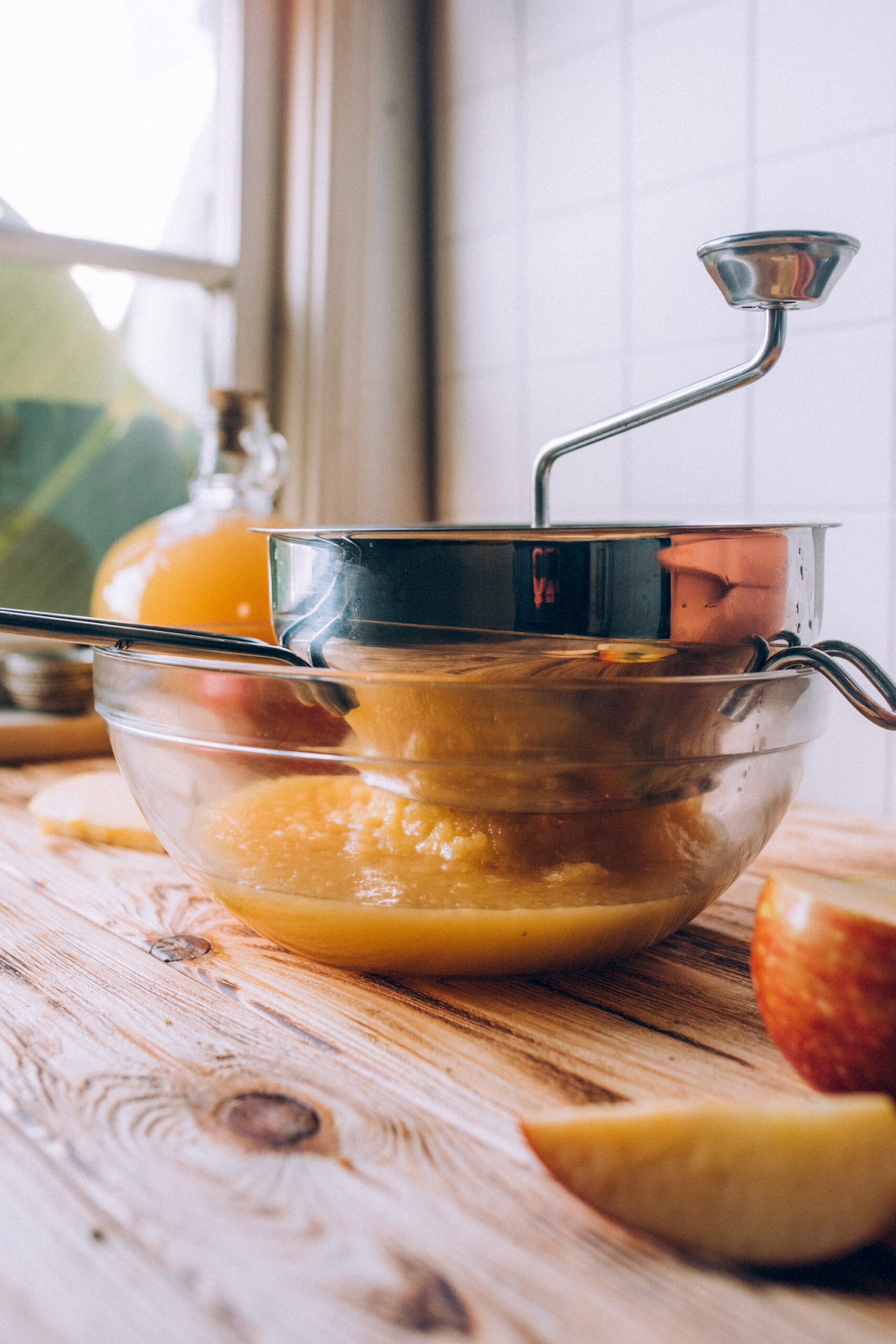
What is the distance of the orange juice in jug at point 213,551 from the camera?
96cm

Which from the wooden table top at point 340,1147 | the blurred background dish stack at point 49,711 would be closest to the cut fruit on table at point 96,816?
the wooden table top at point 340,1147

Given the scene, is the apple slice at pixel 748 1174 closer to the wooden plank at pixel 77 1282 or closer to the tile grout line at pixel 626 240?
the wooden plank at pixel 77 1282

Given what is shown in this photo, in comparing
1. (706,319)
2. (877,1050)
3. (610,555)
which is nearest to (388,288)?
(706,319)

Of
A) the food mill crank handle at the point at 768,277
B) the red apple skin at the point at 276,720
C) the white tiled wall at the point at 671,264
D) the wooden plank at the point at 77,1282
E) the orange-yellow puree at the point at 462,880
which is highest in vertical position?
the white tiled wall at the point at 671,264

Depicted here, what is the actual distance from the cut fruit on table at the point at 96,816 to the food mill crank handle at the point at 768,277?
45 cm

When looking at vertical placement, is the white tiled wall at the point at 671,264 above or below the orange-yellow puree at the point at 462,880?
above

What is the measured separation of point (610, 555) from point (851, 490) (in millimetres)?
692

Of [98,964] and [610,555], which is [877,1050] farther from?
[98,964]

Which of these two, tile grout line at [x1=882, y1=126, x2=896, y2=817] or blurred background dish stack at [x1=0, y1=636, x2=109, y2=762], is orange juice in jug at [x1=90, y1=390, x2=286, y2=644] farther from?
tile grout line at [x1=882, y1=126, x2=896, y2=817]

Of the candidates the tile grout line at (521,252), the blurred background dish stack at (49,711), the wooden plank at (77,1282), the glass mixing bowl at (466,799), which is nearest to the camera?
the wooden plank at (77,1282)

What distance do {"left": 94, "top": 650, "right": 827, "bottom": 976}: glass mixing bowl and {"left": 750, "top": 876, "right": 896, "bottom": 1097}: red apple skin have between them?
0.09 metres

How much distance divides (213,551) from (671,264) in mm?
600

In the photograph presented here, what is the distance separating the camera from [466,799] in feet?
1.57

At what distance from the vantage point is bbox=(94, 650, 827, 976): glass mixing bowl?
0.45 meters
